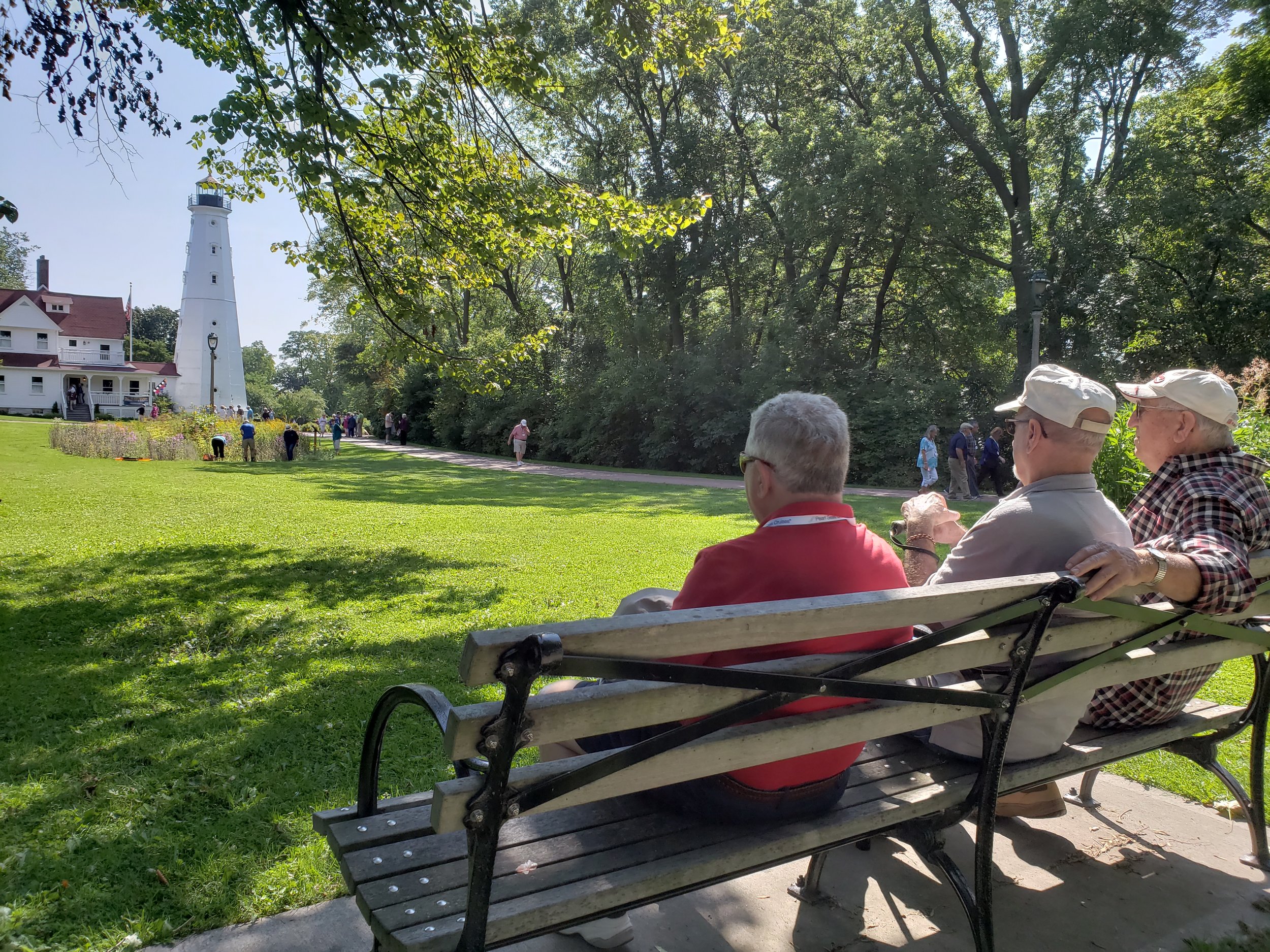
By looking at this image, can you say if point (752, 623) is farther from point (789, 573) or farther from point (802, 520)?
point (802, 520)

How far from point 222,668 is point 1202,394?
5.24 meters

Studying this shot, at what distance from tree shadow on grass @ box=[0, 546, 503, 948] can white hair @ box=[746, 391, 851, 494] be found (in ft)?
6.69

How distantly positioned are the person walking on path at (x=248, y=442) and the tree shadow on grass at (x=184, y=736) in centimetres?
1987

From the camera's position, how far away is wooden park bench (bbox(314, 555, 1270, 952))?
1.63 metres

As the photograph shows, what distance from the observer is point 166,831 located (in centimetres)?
316

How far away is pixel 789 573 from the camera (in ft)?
6.93

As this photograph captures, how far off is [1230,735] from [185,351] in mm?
66199

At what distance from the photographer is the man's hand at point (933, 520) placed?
3.47 m

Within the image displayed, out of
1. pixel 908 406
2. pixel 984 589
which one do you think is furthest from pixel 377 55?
pixel 908 406

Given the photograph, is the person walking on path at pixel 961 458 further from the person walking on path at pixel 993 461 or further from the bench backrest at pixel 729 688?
the bench backrest at pixel 729 688

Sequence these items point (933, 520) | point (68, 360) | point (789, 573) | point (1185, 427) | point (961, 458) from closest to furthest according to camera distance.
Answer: point (789, 573) → point (1185, 427) → point (933, 520) → point (961, 458) → point (68, 360)

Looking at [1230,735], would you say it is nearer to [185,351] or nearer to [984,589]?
[984,589]

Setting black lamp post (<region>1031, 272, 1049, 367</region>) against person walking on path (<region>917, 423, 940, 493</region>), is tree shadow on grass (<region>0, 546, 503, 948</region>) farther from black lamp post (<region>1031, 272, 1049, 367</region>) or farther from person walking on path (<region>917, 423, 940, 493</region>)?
black lamp post (<region>1031, 272, 1049, 367</region>)

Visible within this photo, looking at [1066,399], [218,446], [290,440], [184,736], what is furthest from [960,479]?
[218,446]
